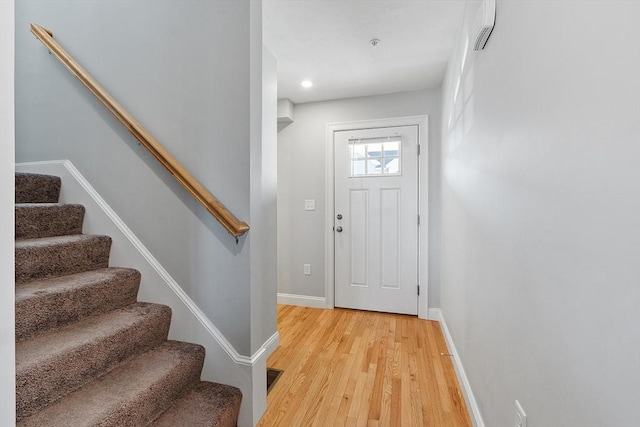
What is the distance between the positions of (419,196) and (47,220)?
9.53ft

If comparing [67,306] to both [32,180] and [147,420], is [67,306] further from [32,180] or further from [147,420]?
[32,180]

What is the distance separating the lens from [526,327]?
0.90 metres

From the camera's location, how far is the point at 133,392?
115 cm

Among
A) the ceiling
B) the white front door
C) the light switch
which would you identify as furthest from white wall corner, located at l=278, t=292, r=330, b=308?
the ceiling

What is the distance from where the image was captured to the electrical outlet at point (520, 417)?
2.95 ft

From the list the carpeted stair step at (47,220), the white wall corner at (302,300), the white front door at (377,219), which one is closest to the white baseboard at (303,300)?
the white wall corner at (302,300)

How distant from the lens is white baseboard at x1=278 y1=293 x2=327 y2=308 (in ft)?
10.6

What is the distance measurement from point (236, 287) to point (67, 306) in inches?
28.6

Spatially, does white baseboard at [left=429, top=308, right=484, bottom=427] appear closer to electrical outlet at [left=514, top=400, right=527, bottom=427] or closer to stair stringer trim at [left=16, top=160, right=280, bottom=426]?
electrical outlet at [left=514, top=400, right=527, bottom=427]

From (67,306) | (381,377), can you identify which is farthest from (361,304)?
(67,306)

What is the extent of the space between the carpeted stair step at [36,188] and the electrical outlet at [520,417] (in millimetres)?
2597

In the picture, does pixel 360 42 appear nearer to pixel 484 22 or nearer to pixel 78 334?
pixel 484 22

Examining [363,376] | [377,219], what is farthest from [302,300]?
[363,376]

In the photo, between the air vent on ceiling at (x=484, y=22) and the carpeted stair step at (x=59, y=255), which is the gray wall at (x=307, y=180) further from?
the carpeted stair step at (x=59, y=255)
